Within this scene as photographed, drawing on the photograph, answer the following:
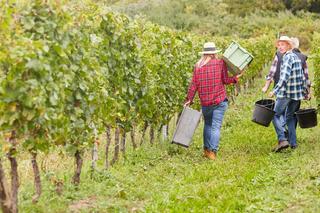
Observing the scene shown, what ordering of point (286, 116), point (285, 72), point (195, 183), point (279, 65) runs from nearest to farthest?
1. point (195, 183)
2. point (285, 72)
3. point (286, 116)
4. point (279, 65)

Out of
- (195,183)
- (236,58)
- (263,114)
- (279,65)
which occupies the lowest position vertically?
(195,183)

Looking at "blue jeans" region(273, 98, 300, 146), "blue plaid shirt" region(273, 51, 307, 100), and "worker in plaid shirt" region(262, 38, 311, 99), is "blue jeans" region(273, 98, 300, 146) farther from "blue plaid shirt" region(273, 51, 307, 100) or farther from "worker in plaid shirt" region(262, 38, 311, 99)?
"worker in plaid shirt" region(262, 38, 311, 99)

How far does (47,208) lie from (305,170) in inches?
135

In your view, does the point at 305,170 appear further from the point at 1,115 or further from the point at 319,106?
the point at 1,115

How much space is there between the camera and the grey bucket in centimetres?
902

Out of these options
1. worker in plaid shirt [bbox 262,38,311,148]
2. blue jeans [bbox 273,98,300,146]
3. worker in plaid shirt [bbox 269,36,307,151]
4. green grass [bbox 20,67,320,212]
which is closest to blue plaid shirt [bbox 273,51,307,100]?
worker in plaid shirt [bbox 269,36,307,151]

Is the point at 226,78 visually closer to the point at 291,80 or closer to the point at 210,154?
the point at 291,80

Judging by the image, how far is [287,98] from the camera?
903 cm

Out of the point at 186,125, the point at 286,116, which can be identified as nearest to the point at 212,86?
the point at 186,125

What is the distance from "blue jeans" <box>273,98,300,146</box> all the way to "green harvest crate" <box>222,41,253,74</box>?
0.80m

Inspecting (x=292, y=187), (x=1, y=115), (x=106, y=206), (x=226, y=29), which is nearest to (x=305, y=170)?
(x=292, y=187)

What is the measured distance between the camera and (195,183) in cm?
721

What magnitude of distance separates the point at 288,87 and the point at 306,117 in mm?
688

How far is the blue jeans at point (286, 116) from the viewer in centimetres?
910
